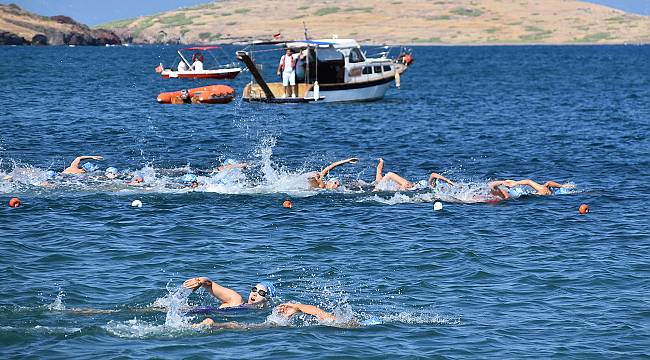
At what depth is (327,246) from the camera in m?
22.3

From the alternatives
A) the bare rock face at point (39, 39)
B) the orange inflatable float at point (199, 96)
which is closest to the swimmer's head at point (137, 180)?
the orange inflatable float at point (199, 96)

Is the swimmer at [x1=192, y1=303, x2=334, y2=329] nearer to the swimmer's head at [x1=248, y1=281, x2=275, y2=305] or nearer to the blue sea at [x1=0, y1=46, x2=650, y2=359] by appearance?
the blue sea at [x1=0, y1=46, x2=650, y2=359]

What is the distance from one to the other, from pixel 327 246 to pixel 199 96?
43.8 metres

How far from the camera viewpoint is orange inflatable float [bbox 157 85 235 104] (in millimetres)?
63875

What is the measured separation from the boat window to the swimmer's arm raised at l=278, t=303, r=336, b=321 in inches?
1688

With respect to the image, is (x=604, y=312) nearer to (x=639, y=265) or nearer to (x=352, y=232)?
→ (x=639, y=265)

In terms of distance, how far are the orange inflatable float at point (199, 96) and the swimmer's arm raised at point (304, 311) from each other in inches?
1888

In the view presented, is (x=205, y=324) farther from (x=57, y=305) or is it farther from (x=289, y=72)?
(x=289, y=72)

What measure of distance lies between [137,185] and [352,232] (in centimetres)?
774

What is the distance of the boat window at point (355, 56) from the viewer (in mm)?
59031

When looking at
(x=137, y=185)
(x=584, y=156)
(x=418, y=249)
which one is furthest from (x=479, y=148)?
(x=418, y=249)

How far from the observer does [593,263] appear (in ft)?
68.7

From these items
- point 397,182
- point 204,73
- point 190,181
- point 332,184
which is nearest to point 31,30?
point 204,73

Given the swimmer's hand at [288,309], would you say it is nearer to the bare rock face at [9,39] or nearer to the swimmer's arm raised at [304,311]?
the swimmer's arm raised at [304,311]
